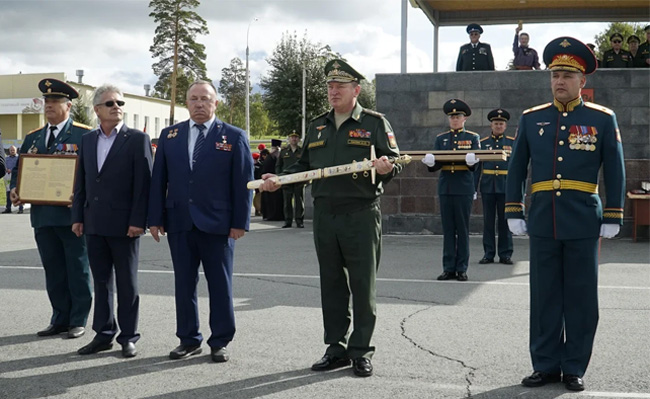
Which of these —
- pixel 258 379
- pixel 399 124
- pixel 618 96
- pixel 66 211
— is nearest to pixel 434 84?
pixel 399 124

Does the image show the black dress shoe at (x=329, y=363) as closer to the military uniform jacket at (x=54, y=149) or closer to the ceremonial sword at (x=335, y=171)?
the ceremonial sword at (x=335, y=171)

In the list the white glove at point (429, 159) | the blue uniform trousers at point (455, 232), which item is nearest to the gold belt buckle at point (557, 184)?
the white glove at point (429, 159)

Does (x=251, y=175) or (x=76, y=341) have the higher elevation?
(x=251, y=175)

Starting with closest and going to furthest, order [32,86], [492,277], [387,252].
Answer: [492,277]
[387,252]
[32,86]

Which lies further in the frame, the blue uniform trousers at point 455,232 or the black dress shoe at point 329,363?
the blue uniform trousers at point 455,232

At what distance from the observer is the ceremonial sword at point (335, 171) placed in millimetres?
5566

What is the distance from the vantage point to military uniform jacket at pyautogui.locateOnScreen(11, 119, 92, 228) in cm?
705

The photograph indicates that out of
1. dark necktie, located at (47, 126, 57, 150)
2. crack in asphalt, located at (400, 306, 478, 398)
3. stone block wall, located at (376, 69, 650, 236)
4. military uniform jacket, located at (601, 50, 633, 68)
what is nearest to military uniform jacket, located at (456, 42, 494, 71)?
stone block wall, located at (376, 69, 650, 236)

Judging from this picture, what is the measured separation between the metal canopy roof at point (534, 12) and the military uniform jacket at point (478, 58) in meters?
2.93

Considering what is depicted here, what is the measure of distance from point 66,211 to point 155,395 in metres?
2.44

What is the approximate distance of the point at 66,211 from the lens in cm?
706

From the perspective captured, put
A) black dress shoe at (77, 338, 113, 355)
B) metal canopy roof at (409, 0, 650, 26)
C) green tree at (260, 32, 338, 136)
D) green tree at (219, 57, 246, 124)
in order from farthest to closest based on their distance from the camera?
green tree at (219, 57, 246, 124)
green tree at (260, 32, 338, 136)
metal canopy roof at (409, 0, 650, 26)
black dress shoe at (77, 338, 113, 355)

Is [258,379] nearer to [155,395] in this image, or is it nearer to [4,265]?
[155,395]

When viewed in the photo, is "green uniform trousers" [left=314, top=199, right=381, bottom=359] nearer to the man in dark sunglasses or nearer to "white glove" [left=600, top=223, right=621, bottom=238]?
"white glove" [left=600, top=223, right=621, bottom=238]
